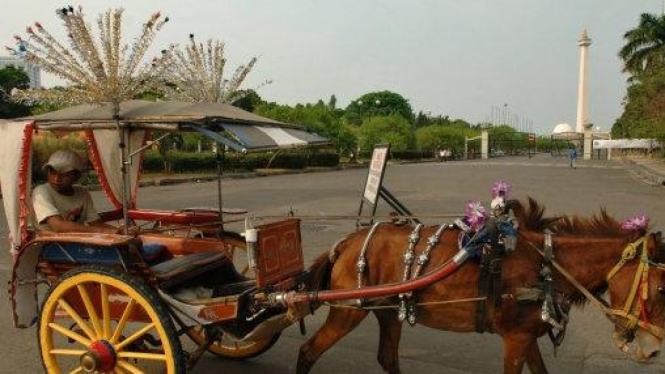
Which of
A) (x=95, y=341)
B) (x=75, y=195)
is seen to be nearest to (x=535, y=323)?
(x=95, y=341)

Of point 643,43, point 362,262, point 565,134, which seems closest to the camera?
point 362,262

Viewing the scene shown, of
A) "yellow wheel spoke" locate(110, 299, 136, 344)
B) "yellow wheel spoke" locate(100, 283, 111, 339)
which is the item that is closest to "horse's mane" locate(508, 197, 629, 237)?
"yellow wheel spoke" locate(110, 299, 136, 344)

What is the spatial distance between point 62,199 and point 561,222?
3.69 metres

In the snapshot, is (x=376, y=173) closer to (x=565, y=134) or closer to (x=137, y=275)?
(x=137, y=275)

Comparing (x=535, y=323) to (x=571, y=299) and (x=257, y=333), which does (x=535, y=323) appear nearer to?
(x=571, y=299)

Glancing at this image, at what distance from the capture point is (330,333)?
148 inches

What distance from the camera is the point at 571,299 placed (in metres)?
3.46

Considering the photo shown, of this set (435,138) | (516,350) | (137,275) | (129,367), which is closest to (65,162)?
(137,275)

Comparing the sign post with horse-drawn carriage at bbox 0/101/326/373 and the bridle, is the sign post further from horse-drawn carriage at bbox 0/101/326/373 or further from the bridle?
the bridle

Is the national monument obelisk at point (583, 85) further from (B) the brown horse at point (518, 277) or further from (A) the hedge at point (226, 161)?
(B) the brown horse at point (518, 277)

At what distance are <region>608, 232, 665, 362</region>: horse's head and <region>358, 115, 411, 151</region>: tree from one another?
53.6 meters

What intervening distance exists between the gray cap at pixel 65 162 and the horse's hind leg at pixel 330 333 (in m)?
2.29

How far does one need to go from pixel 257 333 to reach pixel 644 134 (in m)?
33.7

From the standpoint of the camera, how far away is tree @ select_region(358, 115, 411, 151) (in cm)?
5766
